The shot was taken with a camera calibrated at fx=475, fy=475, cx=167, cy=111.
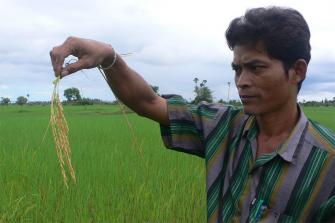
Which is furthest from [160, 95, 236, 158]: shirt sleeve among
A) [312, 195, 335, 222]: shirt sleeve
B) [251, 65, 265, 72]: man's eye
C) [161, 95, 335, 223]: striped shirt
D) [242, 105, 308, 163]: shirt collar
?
[312, 195, 335, 222]: shirt sleeve

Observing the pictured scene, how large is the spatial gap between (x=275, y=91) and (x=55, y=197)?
139 cm

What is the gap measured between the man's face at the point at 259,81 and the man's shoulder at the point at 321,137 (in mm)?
138

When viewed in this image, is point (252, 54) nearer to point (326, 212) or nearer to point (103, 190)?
point (326, 212)

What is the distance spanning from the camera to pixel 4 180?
9.11 ft

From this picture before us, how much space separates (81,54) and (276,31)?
1.87ft

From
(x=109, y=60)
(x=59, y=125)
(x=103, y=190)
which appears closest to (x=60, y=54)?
(x=59, y=125)

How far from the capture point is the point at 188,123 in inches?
63.4

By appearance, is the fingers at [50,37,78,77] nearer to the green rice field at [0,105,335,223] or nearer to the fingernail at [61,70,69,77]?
the fingernail at [61,70,69,77]

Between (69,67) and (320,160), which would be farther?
(320,160)

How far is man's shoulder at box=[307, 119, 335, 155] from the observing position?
1384mm

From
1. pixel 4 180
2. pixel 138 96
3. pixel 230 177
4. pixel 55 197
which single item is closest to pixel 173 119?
pixel 138 96

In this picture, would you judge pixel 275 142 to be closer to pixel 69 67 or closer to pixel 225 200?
pixel 225 200

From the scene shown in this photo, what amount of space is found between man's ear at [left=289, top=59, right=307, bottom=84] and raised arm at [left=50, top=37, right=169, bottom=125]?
16.8 inches

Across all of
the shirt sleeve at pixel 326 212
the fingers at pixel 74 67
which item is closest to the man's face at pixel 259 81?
the shirt sleeve at pixel 326 212
